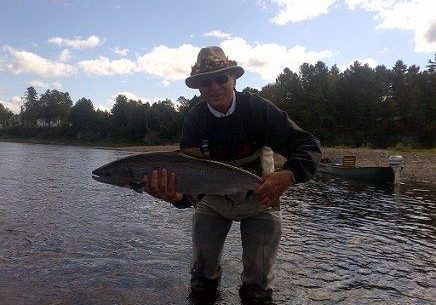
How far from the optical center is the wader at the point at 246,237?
21.7 ft

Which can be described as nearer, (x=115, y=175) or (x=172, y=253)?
(x=115, y=175)

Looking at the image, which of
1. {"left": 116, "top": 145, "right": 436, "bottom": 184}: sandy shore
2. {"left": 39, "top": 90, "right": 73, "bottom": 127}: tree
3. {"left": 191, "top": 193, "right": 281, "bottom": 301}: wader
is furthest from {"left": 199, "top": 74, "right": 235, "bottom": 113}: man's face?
{"left": 39, "top": 90, "right": 73, "bottom": 127}: tree

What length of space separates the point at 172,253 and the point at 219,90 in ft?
19.7

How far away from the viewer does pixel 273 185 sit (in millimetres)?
5840

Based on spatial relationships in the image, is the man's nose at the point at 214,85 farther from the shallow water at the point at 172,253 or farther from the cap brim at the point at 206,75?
the shallow water at the point at 172,253

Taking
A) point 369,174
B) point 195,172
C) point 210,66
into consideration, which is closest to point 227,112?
point 210,66

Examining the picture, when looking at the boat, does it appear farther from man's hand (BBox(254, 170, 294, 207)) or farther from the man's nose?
the man's nose

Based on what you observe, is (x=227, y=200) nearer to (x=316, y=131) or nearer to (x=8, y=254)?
(x=8, y=254)

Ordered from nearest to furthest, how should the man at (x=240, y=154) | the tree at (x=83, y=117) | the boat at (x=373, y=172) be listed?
1. the man at (x=240, y=154)
2. the boat at (x=373, y=172)
3. the tree at (x=83, y=117)

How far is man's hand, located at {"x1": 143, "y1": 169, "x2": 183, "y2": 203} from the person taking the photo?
582 cm

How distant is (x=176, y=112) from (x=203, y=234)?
132427 mm

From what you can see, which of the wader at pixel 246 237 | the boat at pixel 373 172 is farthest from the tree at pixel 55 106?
the wader at pixel 246 237

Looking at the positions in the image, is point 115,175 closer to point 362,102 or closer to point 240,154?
point 240,154

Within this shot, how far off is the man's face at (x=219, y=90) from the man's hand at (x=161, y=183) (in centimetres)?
131
